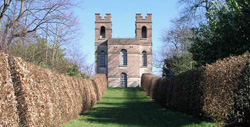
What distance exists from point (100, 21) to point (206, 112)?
45655mm

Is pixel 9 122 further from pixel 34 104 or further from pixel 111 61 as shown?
pixel 111 61

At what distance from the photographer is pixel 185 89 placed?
46.3 ft

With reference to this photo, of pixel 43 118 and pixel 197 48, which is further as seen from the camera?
pixel 197 48

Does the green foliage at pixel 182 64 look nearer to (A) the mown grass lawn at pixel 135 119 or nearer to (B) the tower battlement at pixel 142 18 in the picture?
(A) the mown grass lawn at pixel 135 119

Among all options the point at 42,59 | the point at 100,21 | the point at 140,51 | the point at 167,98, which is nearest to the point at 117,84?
the point at 140,51

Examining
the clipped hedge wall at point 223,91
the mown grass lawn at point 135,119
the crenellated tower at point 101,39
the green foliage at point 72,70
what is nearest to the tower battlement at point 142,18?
the crenellated tower at point 101,39

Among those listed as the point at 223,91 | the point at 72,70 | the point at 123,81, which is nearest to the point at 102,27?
the point at 123,81

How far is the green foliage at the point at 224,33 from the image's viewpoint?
12.6 metres

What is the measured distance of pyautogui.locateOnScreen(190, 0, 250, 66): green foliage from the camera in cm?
1264

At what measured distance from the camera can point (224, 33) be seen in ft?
44.1

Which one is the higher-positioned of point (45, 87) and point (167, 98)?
point (45, 87)

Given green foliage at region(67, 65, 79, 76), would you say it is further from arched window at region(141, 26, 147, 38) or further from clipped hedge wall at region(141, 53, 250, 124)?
arched window at region(141, 26, 147, 38)

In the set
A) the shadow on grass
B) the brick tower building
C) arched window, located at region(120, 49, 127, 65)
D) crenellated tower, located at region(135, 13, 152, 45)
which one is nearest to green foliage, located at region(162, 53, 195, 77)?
the shadow on grass

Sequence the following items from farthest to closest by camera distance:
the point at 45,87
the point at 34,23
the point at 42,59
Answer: the point at 42,59, the point at 34,23, the point at 45,87
